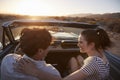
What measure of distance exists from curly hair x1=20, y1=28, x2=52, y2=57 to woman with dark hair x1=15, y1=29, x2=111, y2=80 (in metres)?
0.10

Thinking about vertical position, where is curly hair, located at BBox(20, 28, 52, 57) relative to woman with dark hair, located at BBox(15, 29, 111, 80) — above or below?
above

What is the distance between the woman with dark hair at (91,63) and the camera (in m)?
2.45

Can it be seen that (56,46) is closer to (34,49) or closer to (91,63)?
(91,63)

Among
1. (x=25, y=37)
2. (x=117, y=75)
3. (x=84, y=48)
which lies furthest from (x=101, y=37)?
(x=25, y=37)

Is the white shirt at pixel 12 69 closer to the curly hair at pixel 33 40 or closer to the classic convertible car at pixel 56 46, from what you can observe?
the curly hair at pixel 33 40

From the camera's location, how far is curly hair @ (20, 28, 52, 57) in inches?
95.9

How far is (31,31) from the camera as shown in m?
2.47

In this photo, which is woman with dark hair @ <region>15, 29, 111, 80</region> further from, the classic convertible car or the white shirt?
the classic convertible car

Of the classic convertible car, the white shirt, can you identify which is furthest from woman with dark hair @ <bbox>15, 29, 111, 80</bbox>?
the classic convertible car

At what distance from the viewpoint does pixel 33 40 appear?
7.97ft

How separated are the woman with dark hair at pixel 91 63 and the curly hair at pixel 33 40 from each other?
10 centimetres

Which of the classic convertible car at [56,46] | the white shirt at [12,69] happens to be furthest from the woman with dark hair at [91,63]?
the classic convertible car at [56,46]

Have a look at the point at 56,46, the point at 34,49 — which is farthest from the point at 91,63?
the point at 56,46

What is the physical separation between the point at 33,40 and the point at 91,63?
2.49 feet
